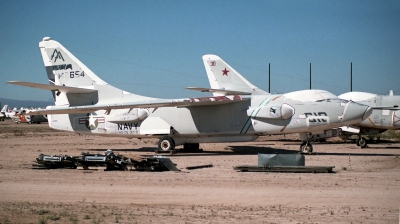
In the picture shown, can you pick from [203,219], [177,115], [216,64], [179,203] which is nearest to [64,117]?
[177,115]

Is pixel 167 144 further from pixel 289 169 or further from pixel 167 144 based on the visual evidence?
pixel 289 169

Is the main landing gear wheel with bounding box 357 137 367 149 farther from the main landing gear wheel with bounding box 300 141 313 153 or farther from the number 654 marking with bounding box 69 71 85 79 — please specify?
the number 654 marking with bounding box 69 71 85 79

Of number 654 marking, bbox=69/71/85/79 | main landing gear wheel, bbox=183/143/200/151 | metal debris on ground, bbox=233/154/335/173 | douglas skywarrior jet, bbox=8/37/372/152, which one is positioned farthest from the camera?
number 654 marking, bbox=69/71/85/79

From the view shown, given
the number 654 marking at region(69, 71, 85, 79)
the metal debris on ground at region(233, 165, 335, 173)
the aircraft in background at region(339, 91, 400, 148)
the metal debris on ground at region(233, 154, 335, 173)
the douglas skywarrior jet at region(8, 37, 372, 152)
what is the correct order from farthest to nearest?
the aircraft in background at region(339, 91, 400, 148), the number 654 marking at region(69, 71, 85, 79), the douglas skywarrior jet at region(8, 37, 372, 152), the metal debris on ground at region(233, 154, 335, 173), the metal debris on ground at region(233, 165, 335, 173)

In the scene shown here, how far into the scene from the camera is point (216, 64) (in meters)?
37.0

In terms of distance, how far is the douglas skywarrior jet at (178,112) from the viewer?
2183 cm

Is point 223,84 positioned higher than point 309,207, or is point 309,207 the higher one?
point 223,84

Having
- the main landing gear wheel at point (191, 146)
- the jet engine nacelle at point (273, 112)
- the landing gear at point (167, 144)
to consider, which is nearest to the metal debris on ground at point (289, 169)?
the jet engine nacelle at point (273, 112)

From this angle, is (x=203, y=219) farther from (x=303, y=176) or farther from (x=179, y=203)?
(x=303, y=176)

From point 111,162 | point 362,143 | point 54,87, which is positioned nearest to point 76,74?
point 54,87

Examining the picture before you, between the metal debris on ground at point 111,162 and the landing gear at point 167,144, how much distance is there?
6947mm

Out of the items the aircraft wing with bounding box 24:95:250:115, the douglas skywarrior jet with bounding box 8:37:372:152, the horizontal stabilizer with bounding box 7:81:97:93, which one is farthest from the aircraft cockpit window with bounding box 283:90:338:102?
the horizontal stabilizer with bounding box 7:81:97:93

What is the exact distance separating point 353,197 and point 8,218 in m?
7.27

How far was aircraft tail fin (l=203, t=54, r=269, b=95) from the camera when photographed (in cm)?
3634
